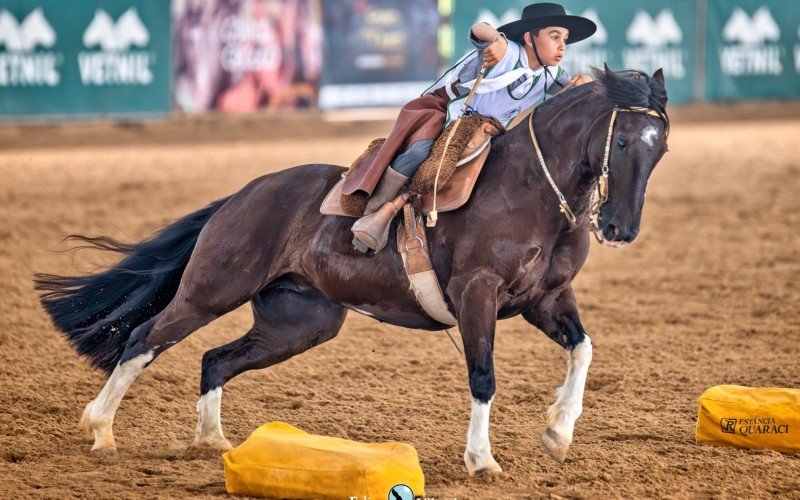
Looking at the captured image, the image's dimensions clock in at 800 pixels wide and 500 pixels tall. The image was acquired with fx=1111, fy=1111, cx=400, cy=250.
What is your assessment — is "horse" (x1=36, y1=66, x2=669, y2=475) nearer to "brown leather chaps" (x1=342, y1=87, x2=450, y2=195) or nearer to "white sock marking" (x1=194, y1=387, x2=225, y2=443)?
"white sock marking" (x1=194, y1=387, x2=225, y2=443)

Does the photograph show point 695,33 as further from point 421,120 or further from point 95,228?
point 421,120

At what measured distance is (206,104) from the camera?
59.6 feet

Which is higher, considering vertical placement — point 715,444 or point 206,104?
point 206,104

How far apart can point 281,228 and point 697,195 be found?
894 centimetres

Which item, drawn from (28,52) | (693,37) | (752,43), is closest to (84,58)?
(28,52)

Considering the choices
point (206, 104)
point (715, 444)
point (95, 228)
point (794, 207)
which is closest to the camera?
point (715, 444)

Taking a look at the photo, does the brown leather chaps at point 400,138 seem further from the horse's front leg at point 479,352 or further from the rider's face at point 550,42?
the horse's front leg at point 479,352

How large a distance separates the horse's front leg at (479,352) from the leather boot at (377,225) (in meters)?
0.47

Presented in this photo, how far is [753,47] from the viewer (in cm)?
1984

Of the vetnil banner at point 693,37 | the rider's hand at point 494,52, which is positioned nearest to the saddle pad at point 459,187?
the rider's hand at point 494,52

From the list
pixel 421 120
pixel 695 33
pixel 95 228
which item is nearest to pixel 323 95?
pixel 695 33

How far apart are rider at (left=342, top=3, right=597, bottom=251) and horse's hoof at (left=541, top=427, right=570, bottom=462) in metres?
1.16

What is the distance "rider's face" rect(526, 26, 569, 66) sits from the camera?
518cm

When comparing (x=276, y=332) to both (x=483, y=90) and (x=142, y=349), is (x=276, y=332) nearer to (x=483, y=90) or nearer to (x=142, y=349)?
(x=142, y=349)
